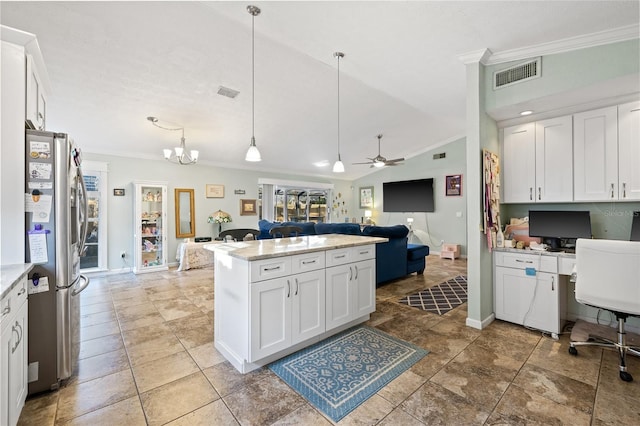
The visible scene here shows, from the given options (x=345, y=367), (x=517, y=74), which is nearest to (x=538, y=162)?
(x=517, y=74)

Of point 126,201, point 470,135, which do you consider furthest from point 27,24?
point 470,135

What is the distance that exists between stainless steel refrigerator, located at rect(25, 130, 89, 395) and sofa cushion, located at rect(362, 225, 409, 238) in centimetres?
343

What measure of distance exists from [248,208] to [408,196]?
4467mm

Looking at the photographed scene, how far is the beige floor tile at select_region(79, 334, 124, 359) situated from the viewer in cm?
244

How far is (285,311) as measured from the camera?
2.26 m

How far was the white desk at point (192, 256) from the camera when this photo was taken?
564cm

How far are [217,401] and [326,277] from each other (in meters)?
1.22

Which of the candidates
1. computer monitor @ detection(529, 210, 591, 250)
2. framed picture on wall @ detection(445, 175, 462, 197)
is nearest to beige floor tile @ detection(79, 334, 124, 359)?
computer monitor @ detection(529, 210, 591, 250)

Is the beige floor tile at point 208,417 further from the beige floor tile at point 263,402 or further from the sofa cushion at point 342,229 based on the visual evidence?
the sofa cushion at point 342,229

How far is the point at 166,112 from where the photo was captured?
166 inches

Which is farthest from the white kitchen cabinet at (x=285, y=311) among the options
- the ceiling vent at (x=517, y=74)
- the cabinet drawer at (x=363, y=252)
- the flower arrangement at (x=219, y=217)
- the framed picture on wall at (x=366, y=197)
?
the framed picture on wall at (x=366, y=197)

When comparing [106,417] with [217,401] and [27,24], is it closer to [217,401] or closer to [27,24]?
[217,401]

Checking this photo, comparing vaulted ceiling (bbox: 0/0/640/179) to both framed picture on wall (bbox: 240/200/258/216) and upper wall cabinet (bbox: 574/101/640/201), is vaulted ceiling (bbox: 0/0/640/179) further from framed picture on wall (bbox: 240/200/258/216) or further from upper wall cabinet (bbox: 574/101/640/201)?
framed picture on wall (bbox: 240/200/258/216)

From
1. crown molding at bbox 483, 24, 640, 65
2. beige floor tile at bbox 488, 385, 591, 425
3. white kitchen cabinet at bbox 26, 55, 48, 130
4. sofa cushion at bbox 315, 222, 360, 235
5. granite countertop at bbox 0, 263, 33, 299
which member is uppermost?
crown molding at bbox 483, 24, 640, 65
